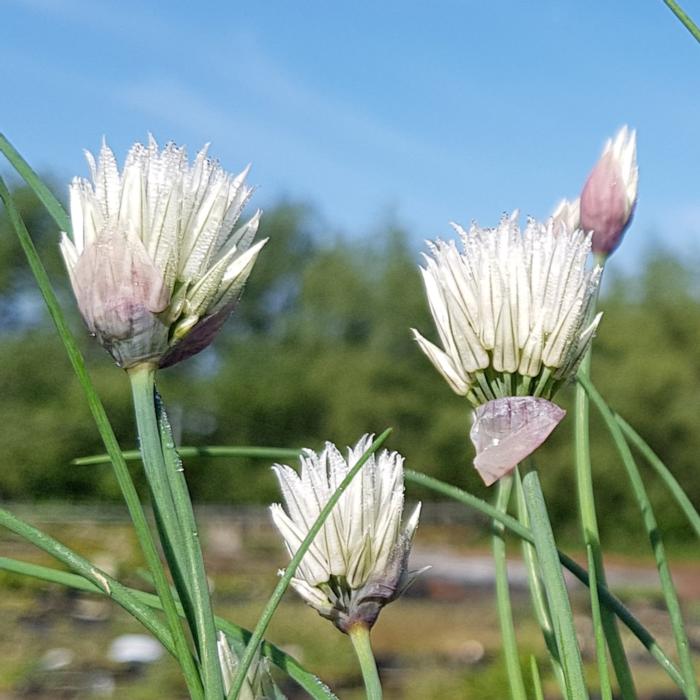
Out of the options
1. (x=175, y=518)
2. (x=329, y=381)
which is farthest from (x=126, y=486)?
(x=329, y=381)

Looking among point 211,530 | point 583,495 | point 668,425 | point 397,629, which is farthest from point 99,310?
point 668,425

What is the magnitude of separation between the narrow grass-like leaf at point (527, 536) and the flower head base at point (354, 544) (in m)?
0.01

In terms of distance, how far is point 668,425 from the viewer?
1016cm

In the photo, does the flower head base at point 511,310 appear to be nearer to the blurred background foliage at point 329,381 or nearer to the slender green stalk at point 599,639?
the slender green stalk at point 599,639

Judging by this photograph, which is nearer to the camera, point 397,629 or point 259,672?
point 259,672

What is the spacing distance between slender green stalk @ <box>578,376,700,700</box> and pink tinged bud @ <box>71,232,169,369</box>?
16cm

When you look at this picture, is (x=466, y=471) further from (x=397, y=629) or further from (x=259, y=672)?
(x=259, y=672)

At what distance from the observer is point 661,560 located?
0.36 m

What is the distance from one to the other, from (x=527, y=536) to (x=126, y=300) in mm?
141

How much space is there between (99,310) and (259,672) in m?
0.10

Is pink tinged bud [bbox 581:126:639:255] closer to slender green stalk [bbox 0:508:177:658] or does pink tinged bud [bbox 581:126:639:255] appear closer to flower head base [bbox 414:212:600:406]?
flower head base [bbox 414:212:600:406]

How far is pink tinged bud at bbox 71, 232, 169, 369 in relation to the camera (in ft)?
0.78

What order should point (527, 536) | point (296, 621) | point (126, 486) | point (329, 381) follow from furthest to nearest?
point (329, 381), point (296, 621), point (527, 536), point (126, 486)

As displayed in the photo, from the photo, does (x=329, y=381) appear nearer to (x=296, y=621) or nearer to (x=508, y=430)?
(x=296, y=621)
